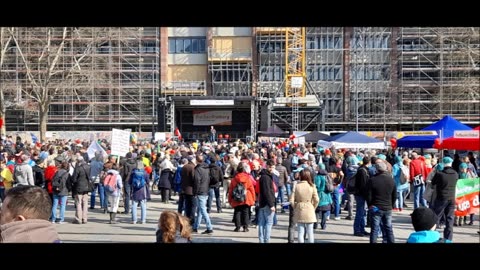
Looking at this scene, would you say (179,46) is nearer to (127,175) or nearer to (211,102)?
(211,102)

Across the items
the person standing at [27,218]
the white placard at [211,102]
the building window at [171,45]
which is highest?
the building window at [171,45]

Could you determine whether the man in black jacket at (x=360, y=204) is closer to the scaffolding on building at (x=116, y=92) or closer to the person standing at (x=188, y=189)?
the person standing at (x=188, y=189)

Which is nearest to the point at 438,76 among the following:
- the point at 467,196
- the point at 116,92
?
the point at 116,92

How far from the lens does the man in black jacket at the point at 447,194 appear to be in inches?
362

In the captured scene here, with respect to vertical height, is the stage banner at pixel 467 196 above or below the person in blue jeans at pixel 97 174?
above

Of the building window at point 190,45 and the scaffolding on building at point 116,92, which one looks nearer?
the scaffolding on building at point 116,92

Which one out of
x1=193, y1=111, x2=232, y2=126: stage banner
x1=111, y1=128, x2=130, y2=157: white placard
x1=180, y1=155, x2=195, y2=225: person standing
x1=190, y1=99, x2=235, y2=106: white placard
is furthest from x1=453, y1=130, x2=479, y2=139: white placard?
x1=193, y1=111, x2=232, y2=126: stage banner

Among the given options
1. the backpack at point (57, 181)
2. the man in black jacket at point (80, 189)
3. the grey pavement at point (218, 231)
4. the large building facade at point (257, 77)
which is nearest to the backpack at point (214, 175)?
the grey pavement at point (218, 231)

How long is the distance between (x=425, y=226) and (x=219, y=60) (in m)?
45.0

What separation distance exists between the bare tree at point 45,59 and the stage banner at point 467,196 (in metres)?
28.2

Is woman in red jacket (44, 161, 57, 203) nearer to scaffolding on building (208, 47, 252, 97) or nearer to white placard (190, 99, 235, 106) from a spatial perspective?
white placard (190, 99, 235, 106)
